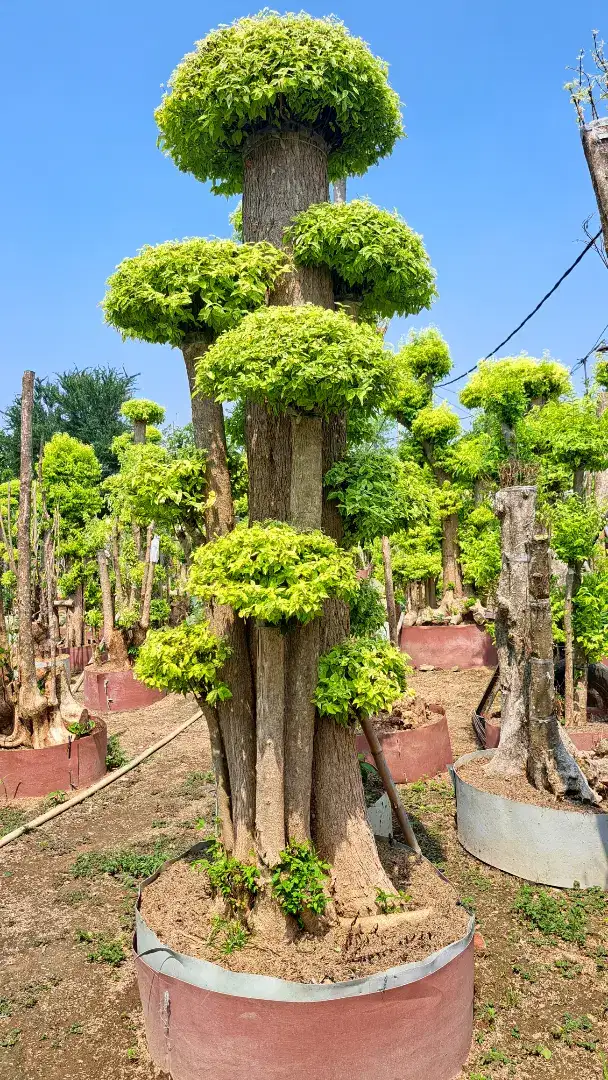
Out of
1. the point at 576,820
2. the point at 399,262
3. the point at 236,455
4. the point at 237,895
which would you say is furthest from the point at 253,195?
the point at 576,820

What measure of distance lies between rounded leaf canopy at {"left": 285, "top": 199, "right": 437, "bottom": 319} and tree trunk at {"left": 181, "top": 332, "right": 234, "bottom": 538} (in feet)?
3.35

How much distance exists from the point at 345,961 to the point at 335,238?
471 centimetres

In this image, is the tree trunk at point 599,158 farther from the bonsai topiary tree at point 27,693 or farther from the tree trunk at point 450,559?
the tree trunk at point 450,559

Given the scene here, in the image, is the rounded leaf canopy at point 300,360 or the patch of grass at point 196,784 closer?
the rounded leaf canopy at point 300,360

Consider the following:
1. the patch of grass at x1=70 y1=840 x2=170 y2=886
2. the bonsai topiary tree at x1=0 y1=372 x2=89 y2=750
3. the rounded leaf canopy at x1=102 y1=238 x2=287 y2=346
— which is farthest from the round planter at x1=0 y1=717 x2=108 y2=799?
the rounded leaf canopy at x1=102 y1=238 x2=287 y2=346

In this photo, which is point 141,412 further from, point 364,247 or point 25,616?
point 364,247

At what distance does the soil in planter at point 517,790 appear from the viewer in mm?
6849

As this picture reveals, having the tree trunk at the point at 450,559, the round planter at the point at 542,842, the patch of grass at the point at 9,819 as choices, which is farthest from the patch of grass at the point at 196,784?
the tree trunk at the point at 450,559

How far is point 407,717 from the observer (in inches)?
374

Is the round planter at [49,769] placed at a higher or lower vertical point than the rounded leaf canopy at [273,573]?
lower

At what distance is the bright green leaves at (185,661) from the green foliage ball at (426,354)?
13.7 metres

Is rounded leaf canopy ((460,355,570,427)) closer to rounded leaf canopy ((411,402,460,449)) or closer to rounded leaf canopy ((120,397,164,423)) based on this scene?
rounded leaf canopy ((411,402,460,449))

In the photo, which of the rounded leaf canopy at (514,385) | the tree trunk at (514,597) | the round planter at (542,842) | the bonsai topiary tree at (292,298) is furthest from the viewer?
the rounded leaf canopy at (514,385)

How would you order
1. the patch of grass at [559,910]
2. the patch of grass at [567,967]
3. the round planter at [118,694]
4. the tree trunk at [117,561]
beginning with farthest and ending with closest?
the tree trunk at [117,561] < the round planter at [118,694] < the patch of grass at [559,910] < the patch of grass at [567,967]
